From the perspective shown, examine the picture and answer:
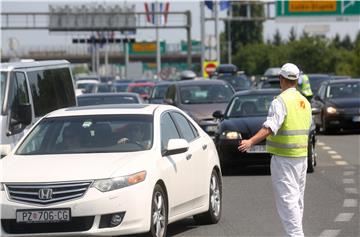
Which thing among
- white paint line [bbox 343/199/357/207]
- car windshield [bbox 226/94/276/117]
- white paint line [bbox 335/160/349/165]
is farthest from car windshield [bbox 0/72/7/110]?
white paint line [bbox 335/160/349/165]

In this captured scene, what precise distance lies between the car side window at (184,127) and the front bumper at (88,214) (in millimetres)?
2083

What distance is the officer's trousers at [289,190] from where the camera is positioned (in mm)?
9797

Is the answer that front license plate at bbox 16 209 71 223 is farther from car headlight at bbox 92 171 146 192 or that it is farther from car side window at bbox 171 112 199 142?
car side window at bbox 171 112 199 142

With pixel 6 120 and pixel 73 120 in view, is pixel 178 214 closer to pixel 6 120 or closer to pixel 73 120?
pixel 73 120

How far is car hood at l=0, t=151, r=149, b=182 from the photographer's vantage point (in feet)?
32.8

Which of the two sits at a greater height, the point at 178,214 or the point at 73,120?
the point at 73,120

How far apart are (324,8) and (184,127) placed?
57002 mm

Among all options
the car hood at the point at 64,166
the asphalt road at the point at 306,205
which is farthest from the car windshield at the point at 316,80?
the car hood at the point at 64,166

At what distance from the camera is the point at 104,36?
10300 centimetres

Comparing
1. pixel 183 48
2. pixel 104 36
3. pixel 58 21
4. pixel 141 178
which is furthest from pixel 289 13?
pixel 183 48

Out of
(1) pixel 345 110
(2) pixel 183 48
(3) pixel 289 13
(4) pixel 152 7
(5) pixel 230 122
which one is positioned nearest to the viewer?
(5) pixel 230 122

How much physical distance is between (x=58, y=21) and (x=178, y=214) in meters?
69.0

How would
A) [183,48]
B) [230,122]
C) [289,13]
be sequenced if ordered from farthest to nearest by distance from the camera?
[183,48] → [289,13] → [230,122]

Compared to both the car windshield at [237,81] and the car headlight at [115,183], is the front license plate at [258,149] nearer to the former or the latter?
the car headlight at [115,183]
